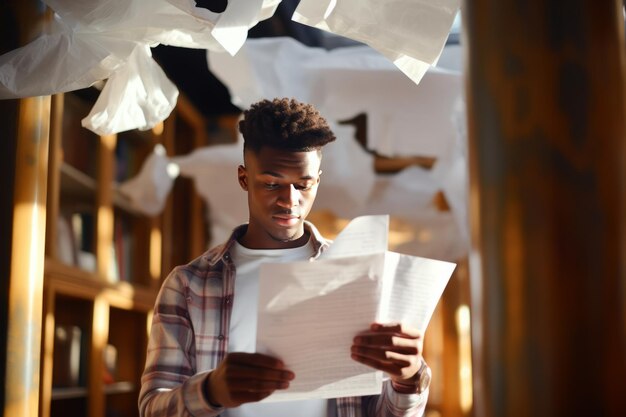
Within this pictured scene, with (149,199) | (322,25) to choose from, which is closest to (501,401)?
(322,25)

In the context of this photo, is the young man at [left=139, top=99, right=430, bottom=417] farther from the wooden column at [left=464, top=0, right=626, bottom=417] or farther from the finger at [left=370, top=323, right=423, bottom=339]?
the wooden column at [left=464, top=0, right=626, bottom=417]

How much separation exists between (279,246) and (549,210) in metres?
0.44

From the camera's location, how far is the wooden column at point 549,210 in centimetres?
76

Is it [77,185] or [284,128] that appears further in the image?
[77,185]

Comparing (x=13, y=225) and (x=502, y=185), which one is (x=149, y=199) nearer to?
(x=13, y=225)

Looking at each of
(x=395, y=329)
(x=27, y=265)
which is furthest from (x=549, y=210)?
(x=27, y=265)

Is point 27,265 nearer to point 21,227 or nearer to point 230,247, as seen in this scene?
point 21,227

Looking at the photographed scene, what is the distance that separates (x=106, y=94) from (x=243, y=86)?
817mm

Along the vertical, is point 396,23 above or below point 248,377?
above

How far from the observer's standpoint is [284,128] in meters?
1.10

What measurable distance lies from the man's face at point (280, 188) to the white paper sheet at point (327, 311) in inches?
3.7

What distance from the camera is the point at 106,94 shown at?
140 centimetres

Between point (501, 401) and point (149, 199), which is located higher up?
point (149, 199)

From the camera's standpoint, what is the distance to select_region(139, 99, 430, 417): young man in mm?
1082
